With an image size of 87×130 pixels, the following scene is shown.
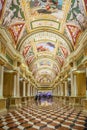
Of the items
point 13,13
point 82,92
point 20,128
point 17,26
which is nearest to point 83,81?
point 82,92

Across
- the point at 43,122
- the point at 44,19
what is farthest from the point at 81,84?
the point at 43,122

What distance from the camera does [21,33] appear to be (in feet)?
54.8

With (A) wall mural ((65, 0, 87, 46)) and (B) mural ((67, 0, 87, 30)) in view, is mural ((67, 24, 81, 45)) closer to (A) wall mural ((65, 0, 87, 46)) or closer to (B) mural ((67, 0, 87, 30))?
(A) wall mural ((65, 0, 87, 46))

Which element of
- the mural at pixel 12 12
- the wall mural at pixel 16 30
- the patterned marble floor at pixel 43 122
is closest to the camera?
the patterned marble floor at pixel 43 122

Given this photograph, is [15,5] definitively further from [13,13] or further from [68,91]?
[68,91]

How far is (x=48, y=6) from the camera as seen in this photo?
44.4 feet

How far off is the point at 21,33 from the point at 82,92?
7261 mm

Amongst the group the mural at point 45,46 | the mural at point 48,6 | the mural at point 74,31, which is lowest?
the mural at point 74,31

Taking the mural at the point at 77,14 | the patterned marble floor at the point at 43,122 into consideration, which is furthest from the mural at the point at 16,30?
the patterned marble floor at the point at 43,122

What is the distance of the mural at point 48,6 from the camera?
12.9 meters

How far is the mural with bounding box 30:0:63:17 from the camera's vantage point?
1286 cm

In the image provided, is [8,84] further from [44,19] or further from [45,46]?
[45,46]

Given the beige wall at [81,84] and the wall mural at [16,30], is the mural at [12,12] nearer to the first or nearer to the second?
the wall mural at [16,30]

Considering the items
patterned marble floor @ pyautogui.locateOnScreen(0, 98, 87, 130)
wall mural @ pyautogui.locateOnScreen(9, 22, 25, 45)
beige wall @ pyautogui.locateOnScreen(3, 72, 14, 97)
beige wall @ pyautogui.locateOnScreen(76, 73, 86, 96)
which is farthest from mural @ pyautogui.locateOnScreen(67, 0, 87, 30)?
beige wall @ pyautogui.locateOnScreen(3, 72, 14, 97)
